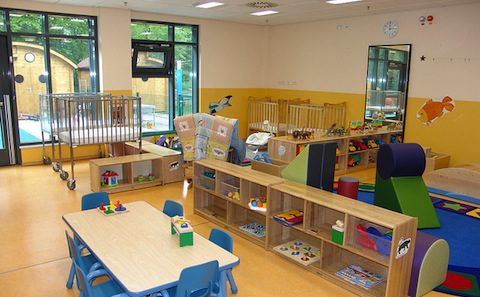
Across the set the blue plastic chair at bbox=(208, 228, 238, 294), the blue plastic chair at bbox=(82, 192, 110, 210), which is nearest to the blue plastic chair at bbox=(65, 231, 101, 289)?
the blue plastic chair at bbox=(82, 192, 110, 210)

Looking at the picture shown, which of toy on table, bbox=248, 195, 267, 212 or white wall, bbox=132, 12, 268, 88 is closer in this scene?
toy on table, bbox=248, 195, 267, 212

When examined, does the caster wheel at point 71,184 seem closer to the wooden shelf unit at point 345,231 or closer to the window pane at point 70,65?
the window pane at point 70,65

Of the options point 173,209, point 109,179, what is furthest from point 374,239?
point 109,179

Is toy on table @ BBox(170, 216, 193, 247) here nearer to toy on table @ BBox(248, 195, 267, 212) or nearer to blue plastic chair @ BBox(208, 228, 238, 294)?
blue plastic chair @ BBox(208, 228, 238, 294)

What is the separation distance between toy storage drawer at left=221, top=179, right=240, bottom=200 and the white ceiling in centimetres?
386

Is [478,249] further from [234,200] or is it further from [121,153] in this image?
[121,153]

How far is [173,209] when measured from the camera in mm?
3789

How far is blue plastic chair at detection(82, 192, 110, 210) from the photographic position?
394 centimetres

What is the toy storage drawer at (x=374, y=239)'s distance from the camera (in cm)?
342

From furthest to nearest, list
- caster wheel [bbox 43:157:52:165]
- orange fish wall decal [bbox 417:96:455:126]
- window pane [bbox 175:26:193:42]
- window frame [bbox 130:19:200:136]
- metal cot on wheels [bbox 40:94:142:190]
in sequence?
1. window pane [bbox 175:26:193:42]
2. window frame [bbox 130:19:200:136]
3. caster wheel [bbox 43:157:52:165]
4. orange fish wall decal [bbox 417:96:455:126]
5. metal cot on wheels [bbox 40:94:142:190]

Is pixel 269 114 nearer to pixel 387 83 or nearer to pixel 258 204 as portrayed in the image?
pixel 387 83

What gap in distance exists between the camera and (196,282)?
2.57 m

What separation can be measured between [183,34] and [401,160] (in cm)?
670

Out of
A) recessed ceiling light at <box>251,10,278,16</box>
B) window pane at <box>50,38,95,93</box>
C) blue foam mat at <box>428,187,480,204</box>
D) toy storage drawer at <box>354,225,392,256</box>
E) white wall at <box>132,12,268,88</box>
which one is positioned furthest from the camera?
white wall at <box>132,12,268,88</box>
